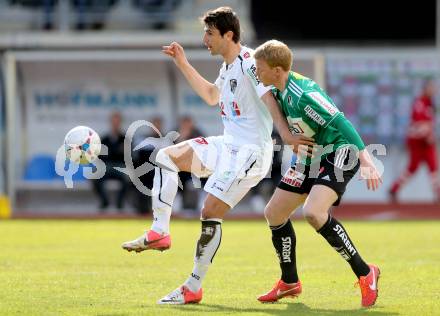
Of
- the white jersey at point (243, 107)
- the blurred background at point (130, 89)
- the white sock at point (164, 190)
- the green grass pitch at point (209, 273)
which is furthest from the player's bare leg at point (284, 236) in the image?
the blurred background at point (130, 89)

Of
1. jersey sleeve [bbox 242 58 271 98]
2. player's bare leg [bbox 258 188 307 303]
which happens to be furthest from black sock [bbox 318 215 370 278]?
jersey sleeve [bbox 242 58 271 98]

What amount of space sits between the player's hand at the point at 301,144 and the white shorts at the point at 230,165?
412 mm

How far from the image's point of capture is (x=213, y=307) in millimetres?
8141

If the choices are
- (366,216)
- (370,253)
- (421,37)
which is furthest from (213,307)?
(421,37)

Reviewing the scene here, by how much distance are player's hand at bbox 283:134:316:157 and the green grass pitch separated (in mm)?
1193

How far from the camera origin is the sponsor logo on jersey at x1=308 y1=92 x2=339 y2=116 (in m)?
8.12

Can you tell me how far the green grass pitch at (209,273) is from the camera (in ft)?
26.7

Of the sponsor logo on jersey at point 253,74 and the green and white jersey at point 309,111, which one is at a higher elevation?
the sponsor logo on jersey at point 253,74

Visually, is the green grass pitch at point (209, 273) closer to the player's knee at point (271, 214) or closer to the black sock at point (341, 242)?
the black sock at point (341, 242)

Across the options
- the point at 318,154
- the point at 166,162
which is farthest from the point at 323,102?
the point at 166,162

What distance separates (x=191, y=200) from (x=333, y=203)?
1463 cm

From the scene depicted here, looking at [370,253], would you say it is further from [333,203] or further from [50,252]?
[333,203]

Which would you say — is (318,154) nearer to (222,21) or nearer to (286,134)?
(286,134)

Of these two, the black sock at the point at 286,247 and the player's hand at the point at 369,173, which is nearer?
the player's hand at the point at 369,173
